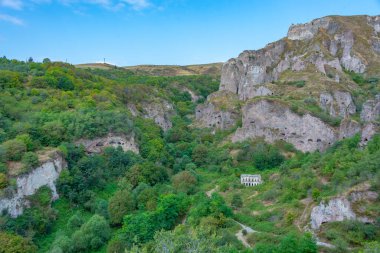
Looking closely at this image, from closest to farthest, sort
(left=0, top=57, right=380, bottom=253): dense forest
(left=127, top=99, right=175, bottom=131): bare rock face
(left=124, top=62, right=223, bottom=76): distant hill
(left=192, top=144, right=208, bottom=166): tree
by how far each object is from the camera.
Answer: (left=0, top=57, right=380, bottom=253): dense forest → (left=192, top=144, right=208, bottom=166): tree → (left=127, top=99, right=175, bottom=131): bare rock face → (left=124, top=62, right=223, bottom=76): distant hill

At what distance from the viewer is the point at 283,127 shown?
1989 inches

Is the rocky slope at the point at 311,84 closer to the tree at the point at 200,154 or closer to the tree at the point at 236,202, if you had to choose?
the tree at the point at 200,154

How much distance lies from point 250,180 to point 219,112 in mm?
21834

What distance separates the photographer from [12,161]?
36812 millimetres

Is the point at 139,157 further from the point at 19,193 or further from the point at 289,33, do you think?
the point at 289,33

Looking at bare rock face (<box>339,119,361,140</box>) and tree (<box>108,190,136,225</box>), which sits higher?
bare rock face (<box>339,119,361,140</box>)

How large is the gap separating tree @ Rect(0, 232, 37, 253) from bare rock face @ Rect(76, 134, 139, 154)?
16.1m

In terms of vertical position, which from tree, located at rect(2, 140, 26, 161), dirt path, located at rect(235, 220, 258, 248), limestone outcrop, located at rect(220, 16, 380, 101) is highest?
limestone outcrop, located at rect(220, 16, 380, 101)

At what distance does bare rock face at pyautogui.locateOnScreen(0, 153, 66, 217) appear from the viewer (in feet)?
111

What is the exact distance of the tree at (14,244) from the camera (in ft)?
95.8

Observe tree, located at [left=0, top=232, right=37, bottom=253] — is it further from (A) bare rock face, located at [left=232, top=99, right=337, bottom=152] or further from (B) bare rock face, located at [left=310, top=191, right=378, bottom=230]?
(A) bare rock face, located at [left=232, top=99, right=337, bottom=152]

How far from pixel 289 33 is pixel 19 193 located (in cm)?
5458

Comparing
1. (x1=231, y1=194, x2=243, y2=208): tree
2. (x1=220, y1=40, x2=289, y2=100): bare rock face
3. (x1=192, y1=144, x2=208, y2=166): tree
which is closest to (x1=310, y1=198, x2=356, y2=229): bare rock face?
(x1=231, y1=194, x2=243, y2=208): tree

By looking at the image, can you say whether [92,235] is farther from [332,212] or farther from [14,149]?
[332,212]
